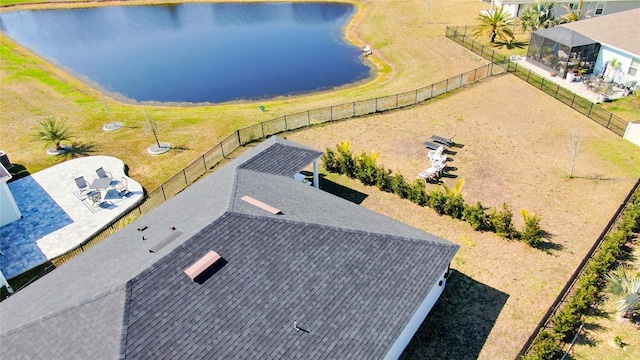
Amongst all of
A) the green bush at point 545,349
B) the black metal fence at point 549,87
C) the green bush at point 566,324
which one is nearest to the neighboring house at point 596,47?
the black metal fence at point 549,87

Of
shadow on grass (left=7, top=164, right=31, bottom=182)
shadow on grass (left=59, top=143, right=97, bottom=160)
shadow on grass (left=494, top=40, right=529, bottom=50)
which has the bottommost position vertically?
shadow on grass (left=7, top=164, right=31, bottom=182)

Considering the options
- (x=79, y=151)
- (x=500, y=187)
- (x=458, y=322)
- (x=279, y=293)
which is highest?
(x=279, y=293)

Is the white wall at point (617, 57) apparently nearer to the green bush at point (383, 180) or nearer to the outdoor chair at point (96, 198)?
the green bush at point (383, 180)

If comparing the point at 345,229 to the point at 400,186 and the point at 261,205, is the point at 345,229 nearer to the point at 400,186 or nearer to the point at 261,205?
the point at 261,205

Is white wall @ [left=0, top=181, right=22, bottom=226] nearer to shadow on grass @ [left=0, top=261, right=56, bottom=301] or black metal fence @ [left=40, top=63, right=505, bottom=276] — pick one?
shadow on grass @ [left=0, top=261, right=56, bottom=301]

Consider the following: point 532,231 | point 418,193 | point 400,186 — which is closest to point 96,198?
point 400,186

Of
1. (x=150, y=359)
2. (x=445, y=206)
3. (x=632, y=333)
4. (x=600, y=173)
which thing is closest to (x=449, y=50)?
(x=600, y=173)

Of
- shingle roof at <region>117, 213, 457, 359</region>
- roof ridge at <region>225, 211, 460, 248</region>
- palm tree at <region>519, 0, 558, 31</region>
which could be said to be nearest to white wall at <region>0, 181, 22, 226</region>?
shingle roof at <region>117, 213, 457, 359</region>
